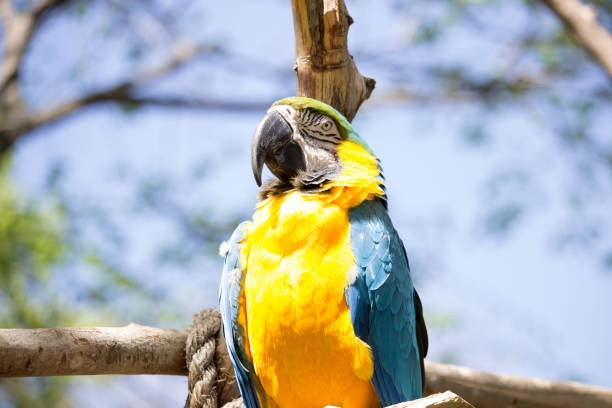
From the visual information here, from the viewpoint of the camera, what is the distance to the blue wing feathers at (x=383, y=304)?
1625mm

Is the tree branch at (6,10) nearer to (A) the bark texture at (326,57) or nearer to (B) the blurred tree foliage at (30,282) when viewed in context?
(B) the blurred tree foliage at (30,282)

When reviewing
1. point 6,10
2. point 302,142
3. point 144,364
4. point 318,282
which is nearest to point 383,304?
point 318,282

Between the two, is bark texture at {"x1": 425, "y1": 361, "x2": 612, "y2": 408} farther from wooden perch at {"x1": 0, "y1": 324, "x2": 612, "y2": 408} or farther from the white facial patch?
the white facial patch

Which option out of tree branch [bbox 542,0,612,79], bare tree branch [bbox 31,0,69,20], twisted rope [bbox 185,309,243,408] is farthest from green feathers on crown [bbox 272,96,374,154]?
bare tree branch [bbox 31,0,69,20]

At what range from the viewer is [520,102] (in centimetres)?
675

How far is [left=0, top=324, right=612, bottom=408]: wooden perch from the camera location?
5.24 ft

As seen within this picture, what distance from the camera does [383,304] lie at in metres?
1.65

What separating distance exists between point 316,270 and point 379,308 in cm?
21

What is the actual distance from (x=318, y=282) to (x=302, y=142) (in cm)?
44

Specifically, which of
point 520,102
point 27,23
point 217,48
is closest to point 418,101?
point 520,102

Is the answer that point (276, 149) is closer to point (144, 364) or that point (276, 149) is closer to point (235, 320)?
point (235, 320)

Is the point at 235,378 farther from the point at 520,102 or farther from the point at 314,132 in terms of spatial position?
the point at 520,102

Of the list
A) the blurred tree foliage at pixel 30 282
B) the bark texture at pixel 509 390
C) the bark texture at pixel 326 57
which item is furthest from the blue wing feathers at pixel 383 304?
the blurred tree foliage at pixel 30 282

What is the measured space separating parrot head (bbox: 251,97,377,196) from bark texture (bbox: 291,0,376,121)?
208 mm
